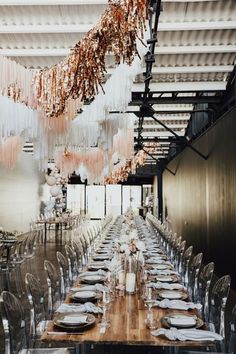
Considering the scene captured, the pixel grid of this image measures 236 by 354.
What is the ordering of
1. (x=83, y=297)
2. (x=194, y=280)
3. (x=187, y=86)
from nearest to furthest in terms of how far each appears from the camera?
1. (x=83, y=297)
2. (x=194, y=280)
3. (x=187, y=86)

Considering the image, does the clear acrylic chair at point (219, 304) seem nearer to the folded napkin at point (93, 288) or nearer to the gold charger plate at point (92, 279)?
the folded napkin at point (93, 288)

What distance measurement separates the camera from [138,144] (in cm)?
1185

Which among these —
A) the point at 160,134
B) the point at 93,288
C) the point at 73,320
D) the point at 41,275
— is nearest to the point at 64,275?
the point at 93,288

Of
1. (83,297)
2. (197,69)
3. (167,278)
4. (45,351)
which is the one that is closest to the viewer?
(45,351)

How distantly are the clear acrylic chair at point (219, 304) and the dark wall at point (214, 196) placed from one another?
2772 mm

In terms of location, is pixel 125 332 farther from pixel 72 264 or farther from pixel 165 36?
pixel 165 36

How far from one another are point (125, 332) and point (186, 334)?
39 centimetres

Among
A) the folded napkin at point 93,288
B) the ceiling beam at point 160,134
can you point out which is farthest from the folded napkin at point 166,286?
the ceiling beam at point 160,134

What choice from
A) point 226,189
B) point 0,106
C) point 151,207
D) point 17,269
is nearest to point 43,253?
point 17,269

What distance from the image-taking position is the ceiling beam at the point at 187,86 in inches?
278

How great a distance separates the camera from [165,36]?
213 inches

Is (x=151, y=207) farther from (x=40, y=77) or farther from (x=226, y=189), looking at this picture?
(x=40, y=77)

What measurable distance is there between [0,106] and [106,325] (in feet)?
8.42

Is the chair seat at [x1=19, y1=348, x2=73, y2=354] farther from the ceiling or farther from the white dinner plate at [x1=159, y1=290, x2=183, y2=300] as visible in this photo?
the ceiling
